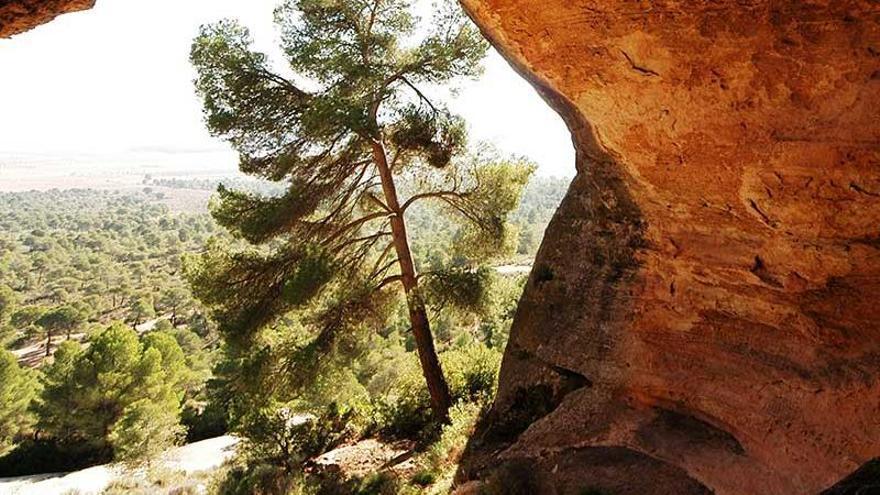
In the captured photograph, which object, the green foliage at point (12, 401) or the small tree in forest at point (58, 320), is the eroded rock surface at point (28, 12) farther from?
the small tree in forest at point (58, 320)

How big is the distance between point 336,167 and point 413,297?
2.54m

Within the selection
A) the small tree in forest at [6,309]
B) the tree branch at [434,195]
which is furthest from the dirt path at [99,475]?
the small tree in forest at [6,309]

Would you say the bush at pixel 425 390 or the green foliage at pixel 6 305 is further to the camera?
the green foliage at pixel 6 305

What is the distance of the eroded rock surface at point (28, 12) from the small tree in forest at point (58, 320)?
167 feet

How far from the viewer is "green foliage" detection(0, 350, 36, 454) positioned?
25.4m

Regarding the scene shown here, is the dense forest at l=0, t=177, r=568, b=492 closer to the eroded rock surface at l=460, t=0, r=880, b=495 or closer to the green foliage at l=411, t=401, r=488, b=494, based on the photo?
the green foliage at l=411, t=401, r=488, b=494

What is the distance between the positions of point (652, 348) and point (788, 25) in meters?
3.72

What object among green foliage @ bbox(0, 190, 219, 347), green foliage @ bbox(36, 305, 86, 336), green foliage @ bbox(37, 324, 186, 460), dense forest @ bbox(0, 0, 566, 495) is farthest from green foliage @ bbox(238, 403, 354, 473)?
green foliage @ bbox(36, 305, 86, 336)

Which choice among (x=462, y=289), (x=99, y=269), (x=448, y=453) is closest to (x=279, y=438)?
(x=448, y=453)

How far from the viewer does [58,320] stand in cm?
4541

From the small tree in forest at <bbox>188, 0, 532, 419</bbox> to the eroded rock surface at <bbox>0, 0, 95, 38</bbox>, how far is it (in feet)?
16.8

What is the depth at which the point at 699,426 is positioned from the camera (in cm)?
619

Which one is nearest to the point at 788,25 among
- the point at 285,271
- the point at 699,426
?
the point at 699,426

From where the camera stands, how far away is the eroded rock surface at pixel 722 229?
4328 millimetres
